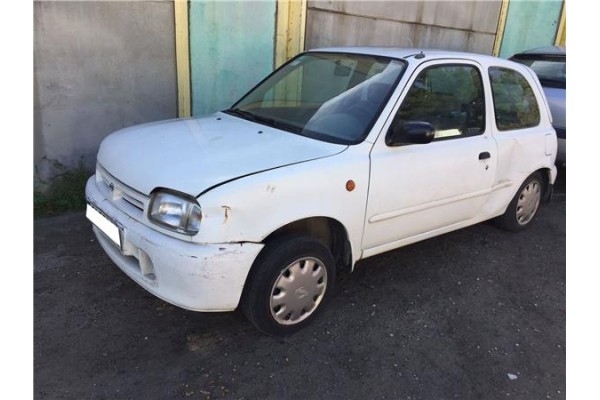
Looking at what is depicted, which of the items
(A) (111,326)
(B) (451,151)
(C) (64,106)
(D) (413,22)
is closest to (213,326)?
(A) (111,326)

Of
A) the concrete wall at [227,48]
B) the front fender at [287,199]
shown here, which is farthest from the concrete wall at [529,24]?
the front fender at [287,199]

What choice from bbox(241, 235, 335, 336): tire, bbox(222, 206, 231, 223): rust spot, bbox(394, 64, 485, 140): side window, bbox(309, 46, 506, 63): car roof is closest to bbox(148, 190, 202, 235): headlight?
bbox(222, 206, 231, 223): rust spot

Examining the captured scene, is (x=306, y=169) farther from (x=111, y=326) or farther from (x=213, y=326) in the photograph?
(x=111, y=326)

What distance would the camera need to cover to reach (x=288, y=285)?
9.23 feet

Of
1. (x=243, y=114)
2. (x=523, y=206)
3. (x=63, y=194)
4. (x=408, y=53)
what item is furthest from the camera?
(x=63, y=194)

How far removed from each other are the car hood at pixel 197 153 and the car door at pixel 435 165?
1.49 ft

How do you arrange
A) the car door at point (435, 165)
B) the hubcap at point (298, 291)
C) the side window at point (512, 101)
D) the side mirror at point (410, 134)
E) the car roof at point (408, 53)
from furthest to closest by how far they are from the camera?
the side window at point (512, 101)
the car roof at point (408, 53)
the car door at point (435, 165)
the side mirror at point (410, 134)
the hubcap at point (298, 291)

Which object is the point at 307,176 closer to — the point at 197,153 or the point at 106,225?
the point at 197,153

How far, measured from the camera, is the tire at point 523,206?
4488 millimetres

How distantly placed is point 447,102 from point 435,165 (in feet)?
1.89

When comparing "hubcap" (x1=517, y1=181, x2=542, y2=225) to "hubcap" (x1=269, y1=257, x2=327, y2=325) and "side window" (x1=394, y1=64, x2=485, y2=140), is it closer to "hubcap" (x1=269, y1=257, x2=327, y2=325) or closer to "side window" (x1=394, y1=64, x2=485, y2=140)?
"side window" (x1=394, y1=64, x2=485, y2=140)

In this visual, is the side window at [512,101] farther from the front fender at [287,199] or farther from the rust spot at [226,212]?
the rust spot at [226,212]

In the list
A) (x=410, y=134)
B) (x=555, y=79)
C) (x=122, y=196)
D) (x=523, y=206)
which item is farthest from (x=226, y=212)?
(x=555, y=79)

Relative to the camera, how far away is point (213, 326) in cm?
304
